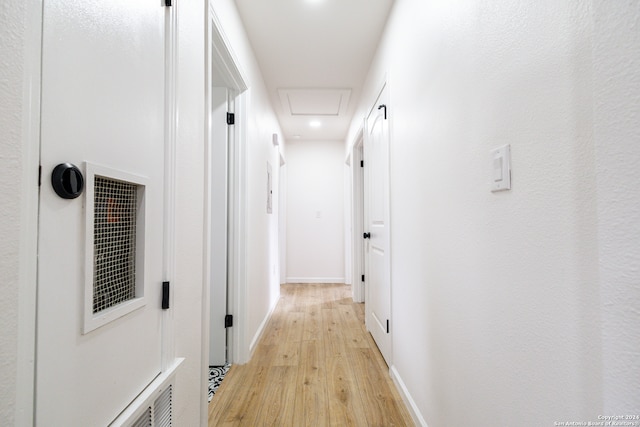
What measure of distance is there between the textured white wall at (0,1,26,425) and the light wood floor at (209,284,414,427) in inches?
52.7

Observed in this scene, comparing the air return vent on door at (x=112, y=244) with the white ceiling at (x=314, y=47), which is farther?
the white ceiling at (x=314, y=47)

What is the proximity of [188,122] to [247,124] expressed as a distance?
1086mm

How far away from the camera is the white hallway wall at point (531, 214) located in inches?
17.0

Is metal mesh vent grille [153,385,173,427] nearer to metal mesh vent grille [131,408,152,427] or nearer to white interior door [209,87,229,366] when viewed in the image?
metal mesh vent grille [131,408,152,427]

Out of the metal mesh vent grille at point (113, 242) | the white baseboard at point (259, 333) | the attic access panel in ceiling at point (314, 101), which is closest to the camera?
the metal mesh vent grille at point (113, 242)

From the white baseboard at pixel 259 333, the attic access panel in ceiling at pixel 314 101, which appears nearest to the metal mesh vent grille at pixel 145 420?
the white baseboard at pixel 259 333

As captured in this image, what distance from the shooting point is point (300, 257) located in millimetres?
5094

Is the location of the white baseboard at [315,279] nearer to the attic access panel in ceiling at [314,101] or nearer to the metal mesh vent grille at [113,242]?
the attic access panel in ceiling at [314,101]

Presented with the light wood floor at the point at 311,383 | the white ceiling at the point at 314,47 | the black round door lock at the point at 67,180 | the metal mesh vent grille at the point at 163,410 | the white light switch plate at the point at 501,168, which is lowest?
the light wood floor at the point at 311,383

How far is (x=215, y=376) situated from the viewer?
202cm

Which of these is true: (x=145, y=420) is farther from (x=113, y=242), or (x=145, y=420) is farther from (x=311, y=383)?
(x=311, y=383)

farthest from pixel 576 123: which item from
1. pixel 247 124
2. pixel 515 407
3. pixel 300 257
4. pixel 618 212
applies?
pixel 300 257

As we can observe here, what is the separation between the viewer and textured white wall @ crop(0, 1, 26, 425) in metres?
0.48

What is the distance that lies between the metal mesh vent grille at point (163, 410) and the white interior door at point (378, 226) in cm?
147
